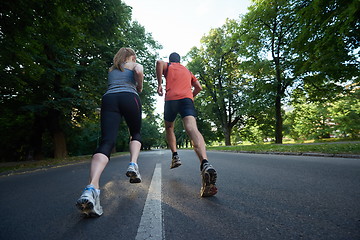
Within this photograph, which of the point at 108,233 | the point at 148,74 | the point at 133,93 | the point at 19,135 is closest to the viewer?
the point at 108,233

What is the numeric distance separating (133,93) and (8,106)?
14.7 metres

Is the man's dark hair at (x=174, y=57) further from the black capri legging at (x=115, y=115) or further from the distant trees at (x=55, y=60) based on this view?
the distant trees at (x=55, y=60)

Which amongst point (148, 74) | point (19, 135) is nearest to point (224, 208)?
point (148, 74)

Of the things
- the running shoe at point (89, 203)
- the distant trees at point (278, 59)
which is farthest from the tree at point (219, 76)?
the running shoe at point (89, 203)

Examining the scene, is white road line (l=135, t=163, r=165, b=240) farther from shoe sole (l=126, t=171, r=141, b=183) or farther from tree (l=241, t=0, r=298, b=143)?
tree (l=241, t=0, r=298, b=143)

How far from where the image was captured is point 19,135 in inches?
657

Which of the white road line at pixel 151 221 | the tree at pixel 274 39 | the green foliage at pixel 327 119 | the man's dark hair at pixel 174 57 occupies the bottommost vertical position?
the white road line at pixel 151 221

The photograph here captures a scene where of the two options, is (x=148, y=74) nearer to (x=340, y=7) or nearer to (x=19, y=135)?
(x=19, y=135)

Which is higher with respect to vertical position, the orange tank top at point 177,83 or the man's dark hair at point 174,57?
the man's dark hair at point 174,57

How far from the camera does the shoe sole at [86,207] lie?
60.5 inches

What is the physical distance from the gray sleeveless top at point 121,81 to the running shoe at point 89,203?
1230mm

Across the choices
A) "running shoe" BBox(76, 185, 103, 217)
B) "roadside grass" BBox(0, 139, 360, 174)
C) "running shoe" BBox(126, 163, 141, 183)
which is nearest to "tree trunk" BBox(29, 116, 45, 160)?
"roadside grass" BBox(0, 139, 360, 174)

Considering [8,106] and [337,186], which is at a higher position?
[8,106]

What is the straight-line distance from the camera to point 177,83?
2.85 metres
